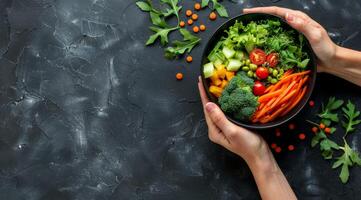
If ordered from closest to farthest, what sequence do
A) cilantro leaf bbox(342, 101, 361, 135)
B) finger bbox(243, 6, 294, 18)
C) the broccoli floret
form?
the broccoli floret → finger bbox(243, 6, 294, 18) → cilantro leaf bbox(342, 101, 361, 135)

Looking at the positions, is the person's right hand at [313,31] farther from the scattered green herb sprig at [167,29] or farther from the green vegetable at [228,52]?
the scattered green herb sprig at [167,29]

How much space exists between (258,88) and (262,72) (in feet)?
0.25

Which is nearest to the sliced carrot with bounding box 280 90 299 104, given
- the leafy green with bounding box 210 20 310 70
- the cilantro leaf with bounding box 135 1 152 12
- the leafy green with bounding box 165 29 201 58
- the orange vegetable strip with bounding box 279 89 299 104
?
the orange vegetable strip with bounding box 279 89 299 104

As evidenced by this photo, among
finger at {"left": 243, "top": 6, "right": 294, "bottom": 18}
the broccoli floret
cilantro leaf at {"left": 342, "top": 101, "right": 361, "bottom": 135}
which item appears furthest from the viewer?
cilantro leaf at {"left": 342, "top": 101, "right": 361, "bottom": 135}

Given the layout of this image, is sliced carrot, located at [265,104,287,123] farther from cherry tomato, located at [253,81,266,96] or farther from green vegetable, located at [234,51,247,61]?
green vegetable, located at [234,51,247,61]

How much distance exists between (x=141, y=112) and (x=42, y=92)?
52 centimetres

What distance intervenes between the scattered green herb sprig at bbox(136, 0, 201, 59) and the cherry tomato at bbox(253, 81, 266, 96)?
42 centimetres

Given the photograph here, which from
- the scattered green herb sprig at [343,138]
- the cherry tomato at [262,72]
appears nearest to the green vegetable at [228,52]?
the cherry tomato at [262,72]

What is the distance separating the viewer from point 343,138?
96.7 inches

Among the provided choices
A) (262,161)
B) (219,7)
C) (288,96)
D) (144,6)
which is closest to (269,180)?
(262,161)

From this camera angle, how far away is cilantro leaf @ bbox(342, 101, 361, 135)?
2.42 m

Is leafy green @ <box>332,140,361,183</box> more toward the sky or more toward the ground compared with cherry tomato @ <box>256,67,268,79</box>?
more toward the ground

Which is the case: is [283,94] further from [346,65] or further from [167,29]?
[167,29]

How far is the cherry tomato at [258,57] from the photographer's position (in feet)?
7.34
